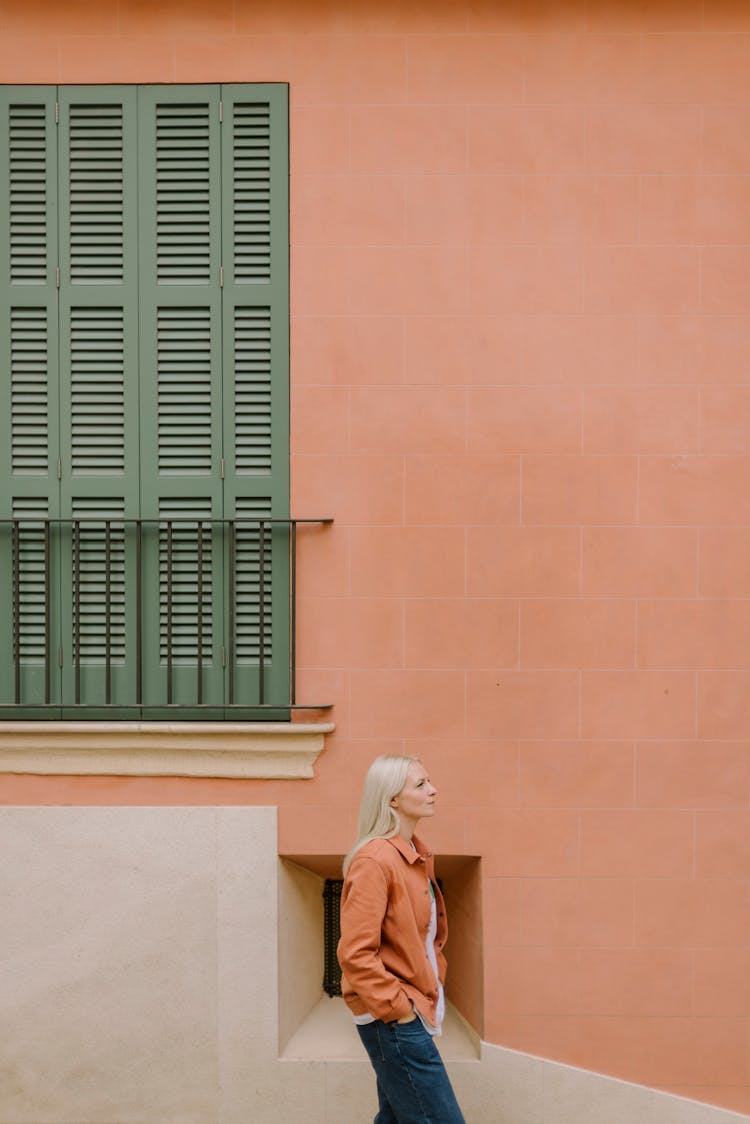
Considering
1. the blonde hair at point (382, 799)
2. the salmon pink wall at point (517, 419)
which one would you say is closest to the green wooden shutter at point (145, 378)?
the salmon pink wall at point (517, 419)

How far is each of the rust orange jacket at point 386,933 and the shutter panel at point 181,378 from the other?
1.46 meters

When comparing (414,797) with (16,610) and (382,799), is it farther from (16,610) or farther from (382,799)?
(16,610)

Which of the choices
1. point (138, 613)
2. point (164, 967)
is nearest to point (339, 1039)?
point (164, 967)

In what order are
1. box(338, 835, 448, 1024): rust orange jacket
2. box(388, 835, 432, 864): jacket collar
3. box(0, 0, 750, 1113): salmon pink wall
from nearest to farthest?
box(338, 835, 448, 1024): rust orange jacket → box(388, 835, 432, 864): jacket collar → box(0, 0, 750, 1113): salmon pink wall

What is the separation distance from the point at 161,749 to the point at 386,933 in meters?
1.58

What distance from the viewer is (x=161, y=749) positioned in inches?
176

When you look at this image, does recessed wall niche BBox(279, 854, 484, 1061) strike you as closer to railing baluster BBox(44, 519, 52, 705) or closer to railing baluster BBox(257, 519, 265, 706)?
railing baluster BBox(257, 519, 265, 706)

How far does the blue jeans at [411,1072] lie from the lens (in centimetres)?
336

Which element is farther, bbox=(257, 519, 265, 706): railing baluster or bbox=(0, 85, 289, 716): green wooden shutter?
bbox=(0, 85, 289, 716): green wooden shutter

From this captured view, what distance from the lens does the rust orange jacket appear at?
327 cm

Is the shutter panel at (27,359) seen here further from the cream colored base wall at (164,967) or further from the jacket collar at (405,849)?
the jacket collar at (405,849)

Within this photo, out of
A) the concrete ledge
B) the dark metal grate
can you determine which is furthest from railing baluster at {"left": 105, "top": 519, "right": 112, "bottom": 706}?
the concrete ledge

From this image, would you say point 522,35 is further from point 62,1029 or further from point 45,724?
point 62,1029

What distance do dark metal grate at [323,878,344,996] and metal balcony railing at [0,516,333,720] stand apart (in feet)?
3.55
